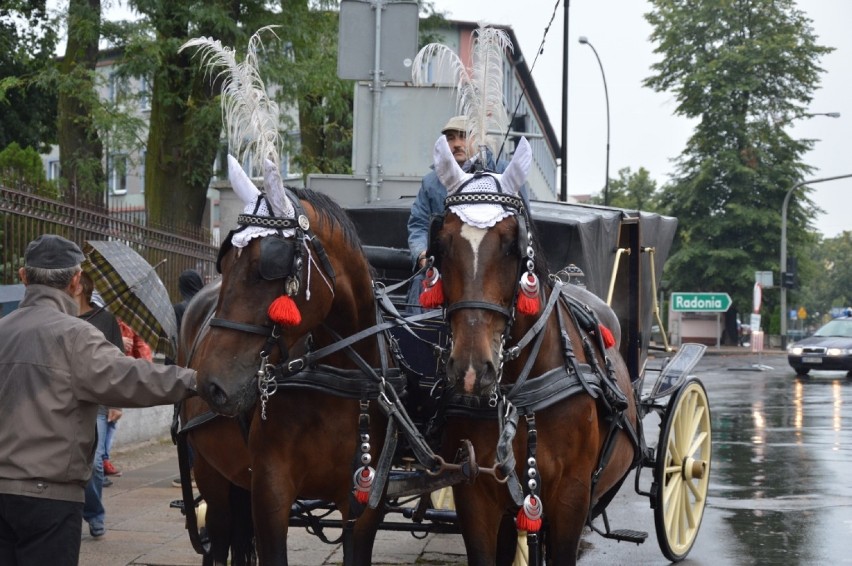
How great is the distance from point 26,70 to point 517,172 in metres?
26.7

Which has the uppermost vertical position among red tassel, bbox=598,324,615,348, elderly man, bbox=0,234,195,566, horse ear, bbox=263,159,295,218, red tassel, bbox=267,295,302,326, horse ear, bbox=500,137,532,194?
horse ear, bbox=500,137,532,194

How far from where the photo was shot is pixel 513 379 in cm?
488

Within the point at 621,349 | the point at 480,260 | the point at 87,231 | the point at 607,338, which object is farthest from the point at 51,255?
the point at 87,231

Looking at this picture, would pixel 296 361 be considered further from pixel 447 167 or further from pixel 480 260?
pixel 447 167

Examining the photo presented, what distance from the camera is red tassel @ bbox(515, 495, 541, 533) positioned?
15.2 ft

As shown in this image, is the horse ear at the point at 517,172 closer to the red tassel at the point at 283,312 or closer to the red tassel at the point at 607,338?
the red tassel at the point at 283,312

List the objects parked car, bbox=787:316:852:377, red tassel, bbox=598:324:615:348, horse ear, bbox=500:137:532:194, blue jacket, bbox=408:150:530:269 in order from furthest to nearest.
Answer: parked car, bbox=787:316:852:377 < blue jacket, bbox=408:150:530:269 < red tassel, bbox=598:324:615:348 < horse ear, bbox=500:137:532:194

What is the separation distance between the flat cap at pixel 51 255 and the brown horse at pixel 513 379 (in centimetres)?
149

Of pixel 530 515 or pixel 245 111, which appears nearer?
pixel 530 515

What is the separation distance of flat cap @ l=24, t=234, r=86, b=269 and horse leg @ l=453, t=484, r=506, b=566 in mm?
1886

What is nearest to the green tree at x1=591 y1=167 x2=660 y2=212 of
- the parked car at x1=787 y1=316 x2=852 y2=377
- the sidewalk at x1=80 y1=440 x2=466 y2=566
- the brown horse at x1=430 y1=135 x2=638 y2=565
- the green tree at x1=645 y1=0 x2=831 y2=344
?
the green tree at x1=645 y1=0 x2=831 y2=344

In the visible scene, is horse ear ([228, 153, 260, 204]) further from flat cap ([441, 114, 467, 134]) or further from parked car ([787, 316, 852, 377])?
parked car ([787, 316, 852, 377])

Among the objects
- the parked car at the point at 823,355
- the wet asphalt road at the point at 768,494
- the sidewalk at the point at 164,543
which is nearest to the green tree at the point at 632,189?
the parked car at the point at 823,355

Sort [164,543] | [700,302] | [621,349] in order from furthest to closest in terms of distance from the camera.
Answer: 1. [700,302]
2. [164,543]
3. [621,349]
